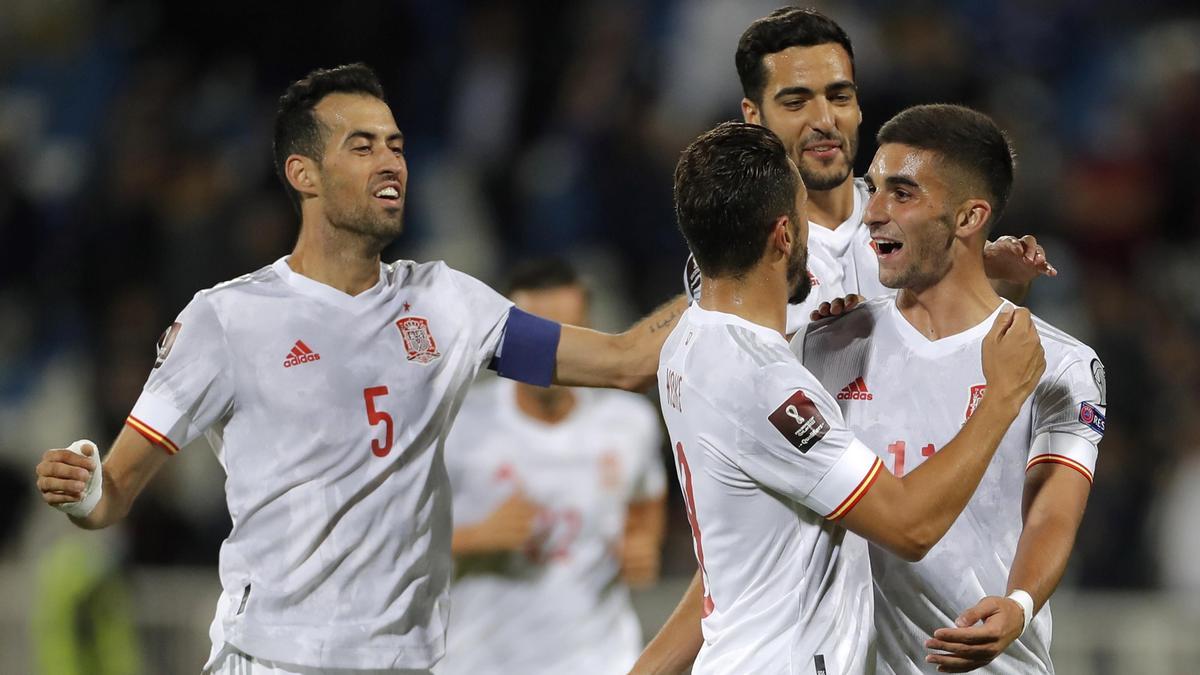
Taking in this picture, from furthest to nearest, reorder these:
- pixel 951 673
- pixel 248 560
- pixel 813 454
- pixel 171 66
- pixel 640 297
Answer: pixel 171 66, pixel 640 297, pixel 248 560, pixel 951 673, pixel 813 454

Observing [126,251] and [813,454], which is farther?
[126,251]

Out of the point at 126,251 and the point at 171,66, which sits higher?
the point at 171,66

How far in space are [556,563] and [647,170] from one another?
12.7 feet

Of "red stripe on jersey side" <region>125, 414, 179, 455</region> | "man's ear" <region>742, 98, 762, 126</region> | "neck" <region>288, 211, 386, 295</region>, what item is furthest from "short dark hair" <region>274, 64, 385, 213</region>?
"man's ear" <region>742, 98, 762, 126</region>

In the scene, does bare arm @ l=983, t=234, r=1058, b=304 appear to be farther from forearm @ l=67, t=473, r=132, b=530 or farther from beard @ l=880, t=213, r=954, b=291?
forearm @ l=67, t=473, r=132, b=530

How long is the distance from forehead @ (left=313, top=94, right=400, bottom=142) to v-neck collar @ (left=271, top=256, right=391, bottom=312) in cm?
41

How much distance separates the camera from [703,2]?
11.3 metres

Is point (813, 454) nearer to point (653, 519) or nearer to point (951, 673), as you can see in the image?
point (951, 673)

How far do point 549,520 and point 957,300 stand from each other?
3149 millimetres

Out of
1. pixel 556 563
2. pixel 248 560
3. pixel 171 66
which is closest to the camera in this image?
pixel 248 560

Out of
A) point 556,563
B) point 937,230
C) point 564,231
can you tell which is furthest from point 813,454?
point 564,231

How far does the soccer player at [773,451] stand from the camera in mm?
3770

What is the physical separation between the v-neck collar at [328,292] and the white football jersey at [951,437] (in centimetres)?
141

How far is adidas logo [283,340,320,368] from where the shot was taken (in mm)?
4637
